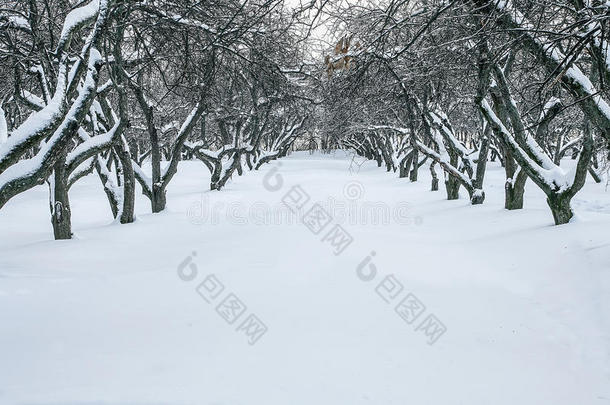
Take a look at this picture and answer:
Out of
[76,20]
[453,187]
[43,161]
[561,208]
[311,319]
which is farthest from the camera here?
[453,187]

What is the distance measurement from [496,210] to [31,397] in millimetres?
8462

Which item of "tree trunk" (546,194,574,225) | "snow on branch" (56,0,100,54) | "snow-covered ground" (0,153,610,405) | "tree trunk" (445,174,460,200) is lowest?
"tree trunk" (445,174,460,200)

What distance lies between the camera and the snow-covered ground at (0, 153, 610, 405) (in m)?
2.41

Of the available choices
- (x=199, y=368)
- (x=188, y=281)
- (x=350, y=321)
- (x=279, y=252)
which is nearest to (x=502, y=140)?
(x=279, y=252)

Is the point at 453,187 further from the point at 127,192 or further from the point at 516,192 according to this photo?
the point at 127,192

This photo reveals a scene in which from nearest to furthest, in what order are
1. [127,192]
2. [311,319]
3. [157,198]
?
[311,319], [127,192], [157,198]

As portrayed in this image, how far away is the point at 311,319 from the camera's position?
11.0 ft

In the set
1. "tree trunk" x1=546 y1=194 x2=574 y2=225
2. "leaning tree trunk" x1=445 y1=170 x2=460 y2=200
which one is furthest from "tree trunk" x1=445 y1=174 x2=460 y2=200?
"tree trunk" x1=546 y1=194 x2=574 y2=225

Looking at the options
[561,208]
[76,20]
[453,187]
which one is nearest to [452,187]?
[453,187]

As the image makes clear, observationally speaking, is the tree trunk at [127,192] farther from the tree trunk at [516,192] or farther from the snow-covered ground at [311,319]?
the tree trunk at [516,192]

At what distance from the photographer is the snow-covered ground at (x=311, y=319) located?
241 centimetres

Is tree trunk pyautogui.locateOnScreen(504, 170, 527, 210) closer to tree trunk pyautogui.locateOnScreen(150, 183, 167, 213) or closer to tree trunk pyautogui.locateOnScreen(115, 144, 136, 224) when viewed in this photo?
tree trunk pyautogui.locateOnScreen(115, 144, 136, 224)

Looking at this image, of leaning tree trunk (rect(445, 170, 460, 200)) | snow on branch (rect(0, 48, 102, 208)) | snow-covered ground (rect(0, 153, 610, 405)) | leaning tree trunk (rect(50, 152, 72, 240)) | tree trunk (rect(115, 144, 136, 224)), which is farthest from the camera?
leaning tree trunk (rect(445, 170, 460, 200))

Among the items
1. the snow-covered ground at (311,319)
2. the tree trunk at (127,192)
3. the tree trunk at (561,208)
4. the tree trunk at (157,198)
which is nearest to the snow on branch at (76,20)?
the snow-covered ground at (311,319)
